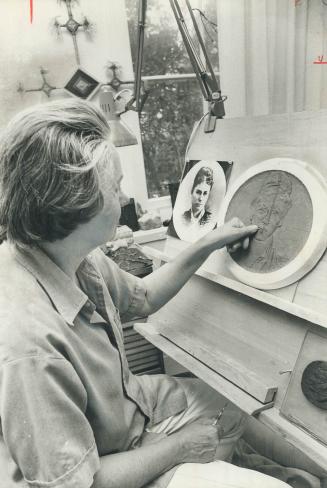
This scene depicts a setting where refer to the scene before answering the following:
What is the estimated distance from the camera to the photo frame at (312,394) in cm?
84

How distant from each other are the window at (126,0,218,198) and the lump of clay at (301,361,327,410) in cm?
192

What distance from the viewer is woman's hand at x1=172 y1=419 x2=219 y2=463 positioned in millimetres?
947

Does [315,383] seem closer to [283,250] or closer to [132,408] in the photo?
[283,250]

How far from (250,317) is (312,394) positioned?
0.29 m

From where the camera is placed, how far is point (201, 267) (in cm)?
126

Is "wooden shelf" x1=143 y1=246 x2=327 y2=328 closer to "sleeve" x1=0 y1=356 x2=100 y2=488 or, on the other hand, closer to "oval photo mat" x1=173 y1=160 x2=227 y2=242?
"oval photo mat" x1=173 y1=160 x2=227 y2=242

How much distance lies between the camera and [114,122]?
181cm

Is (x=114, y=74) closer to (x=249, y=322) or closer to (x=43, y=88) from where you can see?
(x=43, y=88)

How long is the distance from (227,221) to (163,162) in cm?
146

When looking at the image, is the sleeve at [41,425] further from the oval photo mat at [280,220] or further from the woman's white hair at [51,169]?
the oval photo mat at [280,220]

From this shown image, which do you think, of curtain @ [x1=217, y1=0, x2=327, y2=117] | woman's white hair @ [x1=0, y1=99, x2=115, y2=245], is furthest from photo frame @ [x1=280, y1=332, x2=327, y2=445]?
curtain @ [x1=217, y1=0, x2=327, y2=117]

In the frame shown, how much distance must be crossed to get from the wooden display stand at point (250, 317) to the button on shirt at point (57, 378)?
0.28 meters

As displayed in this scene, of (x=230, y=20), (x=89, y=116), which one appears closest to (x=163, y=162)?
(x=230, y=20)

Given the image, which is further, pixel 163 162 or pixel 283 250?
pixel 163 162
